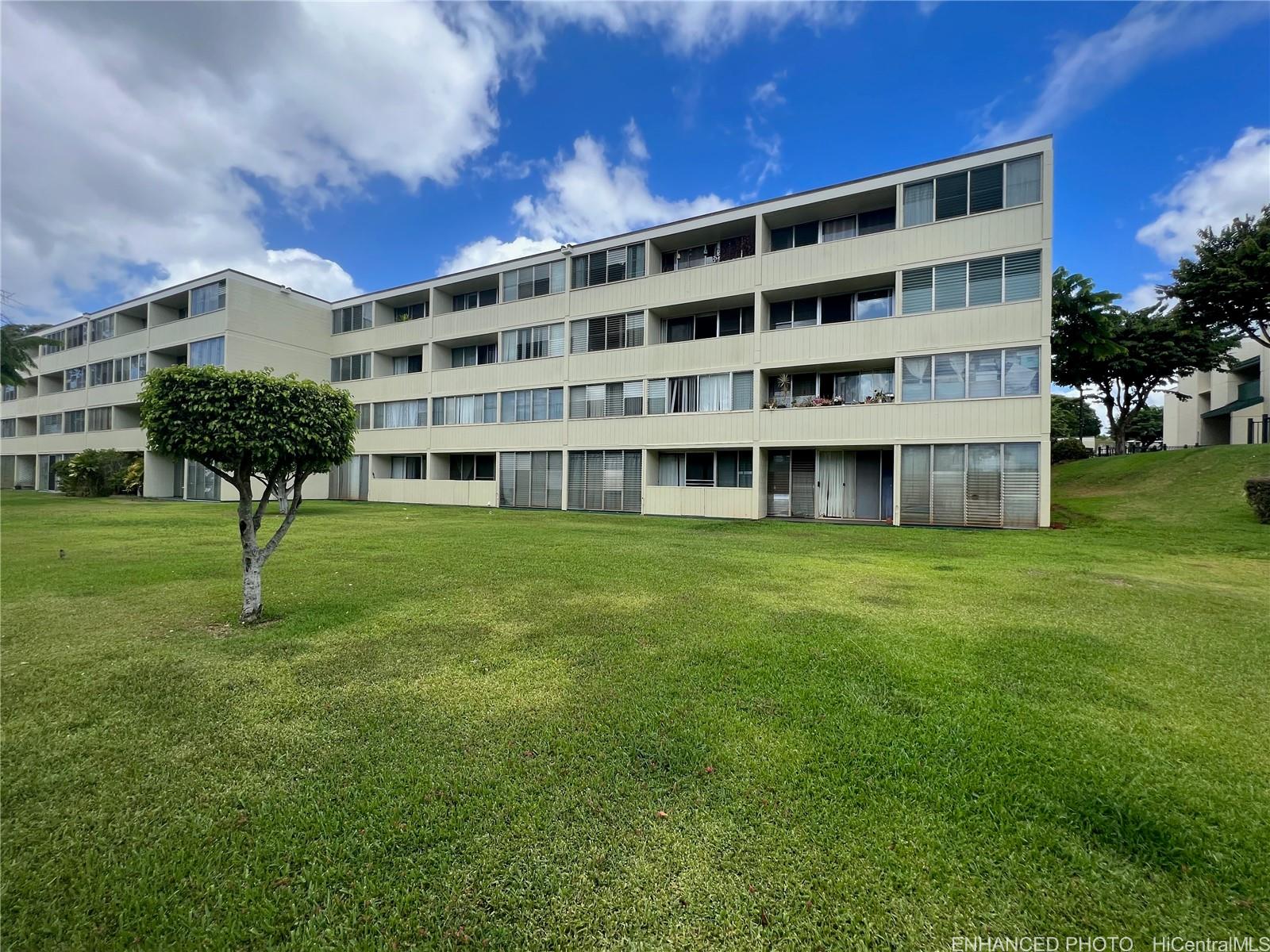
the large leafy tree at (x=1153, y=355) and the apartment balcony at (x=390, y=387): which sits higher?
the large leafy tree at (x=1153, y=355)

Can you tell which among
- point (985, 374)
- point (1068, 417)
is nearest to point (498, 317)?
point (985, 374)

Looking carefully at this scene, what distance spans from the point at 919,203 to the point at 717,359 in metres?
7.94

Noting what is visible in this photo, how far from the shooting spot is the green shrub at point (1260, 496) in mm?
13477

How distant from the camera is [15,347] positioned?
2944 cm

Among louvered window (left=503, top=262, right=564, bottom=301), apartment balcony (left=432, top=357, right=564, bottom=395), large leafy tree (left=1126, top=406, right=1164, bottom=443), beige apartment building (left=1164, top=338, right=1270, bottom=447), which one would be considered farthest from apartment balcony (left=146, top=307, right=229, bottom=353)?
large leafy tree (left=1126, top=406, right=1164, bottom=443)

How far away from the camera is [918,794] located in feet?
8.73

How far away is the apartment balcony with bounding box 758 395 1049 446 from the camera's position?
49.5ft

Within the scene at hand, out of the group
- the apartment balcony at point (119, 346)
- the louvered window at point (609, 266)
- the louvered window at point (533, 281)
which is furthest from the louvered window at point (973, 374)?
the apartment balcony at point (119, 346)

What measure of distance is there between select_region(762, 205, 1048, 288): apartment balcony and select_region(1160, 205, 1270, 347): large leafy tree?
14.6 metres

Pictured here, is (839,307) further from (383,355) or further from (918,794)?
(383,355)

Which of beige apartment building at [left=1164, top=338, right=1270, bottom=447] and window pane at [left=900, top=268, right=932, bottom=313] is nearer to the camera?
window pane at [left=900, top=268, right=932, bottom=313]

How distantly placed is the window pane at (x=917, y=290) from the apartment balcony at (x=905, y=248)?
328 mm

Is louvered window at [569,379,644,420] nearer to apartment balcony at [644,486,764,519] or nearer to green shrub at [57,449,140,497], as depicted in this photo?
apartment balcony at [644,486,764,519]

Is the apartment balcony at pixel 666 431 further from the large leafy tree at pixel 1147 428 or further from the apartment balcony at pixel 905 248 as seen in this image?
the large leafy tree at pixel 1147 428
